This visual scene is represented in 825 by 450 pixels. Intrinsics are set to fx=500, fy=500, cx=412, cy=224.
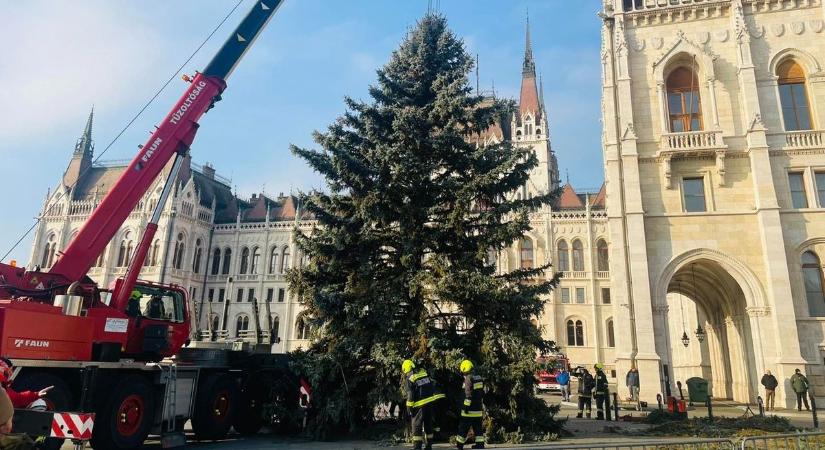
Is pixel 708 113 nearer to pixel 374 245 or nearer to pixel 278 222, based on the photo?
pixel 374 245

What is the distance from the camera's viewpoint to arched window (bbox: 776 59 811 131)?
1989 cm

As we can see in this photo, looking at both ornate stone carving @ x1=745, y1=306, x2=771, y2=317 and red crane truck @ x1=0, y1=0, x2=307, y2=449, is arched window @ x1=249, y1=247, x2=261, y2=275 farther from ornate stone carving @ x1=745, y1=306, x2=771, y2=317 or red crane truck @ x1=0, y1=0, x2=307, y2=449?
ornate stone carving @ x1=745, y1=306, x2=771, y2=317

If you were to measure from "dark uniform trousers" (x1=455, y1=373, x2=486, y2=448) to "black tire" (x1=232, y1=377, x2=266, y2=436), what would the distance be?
524 centimetres

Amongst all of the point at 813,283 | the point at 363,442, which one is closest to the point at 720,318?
the point at 813,283

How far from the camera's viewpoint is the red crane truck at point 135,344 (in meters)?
8.27

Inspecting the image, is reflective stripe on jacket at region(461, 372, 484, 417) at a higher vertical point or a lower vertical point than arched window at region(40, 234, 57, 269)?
lower

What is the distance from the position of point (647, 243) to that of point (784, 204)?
16.9 ft

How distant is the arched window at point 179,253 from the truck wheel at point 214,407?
44.1 meters

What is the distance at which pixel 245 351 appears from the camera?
39.5 feet

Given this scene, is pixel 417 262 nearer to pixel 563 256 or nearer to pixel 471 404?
pixel 471 404

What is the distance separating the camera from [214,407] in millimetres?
10695

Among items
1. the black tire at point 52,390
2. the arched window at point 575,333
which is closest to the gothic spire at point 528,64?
the arched window at point 575,333

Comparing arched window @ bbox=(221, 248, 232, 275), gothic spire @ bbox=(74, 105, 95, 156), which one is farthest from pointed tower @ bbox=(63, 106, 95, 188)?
arched window @ bbox=(221, 248, 232, 275)

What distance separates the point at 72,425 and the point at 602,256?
45.3 metres
